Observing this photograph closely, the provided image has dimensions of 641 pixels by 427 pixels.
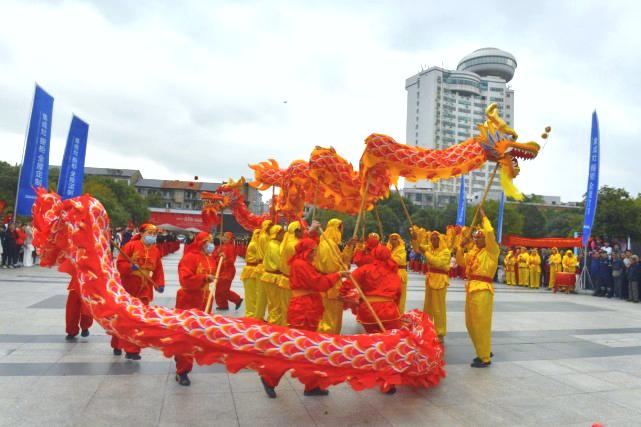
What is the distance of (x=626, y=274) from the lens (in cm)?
1302

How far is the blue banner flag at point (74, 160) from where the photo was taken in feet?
42.9

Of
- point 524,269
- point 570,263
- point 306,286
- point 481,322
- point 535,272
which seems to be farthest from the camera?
point 524,269

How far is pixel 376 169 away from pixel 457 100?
3857 inches

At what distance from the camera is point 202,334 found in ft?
11.0

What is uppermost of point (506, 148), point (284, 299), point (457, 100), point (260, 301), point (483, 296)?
point (457, 100)

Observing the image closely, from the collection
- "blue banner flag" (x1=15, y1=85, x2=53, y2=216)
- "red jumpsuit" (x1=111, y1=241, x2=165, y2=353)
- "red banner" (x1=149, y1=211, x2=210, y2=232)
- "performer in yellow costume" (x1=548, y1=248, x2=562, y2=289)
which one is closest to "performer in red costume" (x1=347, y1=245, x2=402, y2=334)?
"red jumpsuit" (x1=111, y1=241, x2=165, y2=353)

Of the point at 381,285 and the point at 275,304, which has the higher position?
the point at 381,285

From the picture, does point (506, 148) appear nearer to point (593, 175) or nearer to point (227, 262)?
point (227, 262)

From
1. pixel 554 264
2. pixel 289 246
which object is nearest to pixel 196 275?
pixel 289 246

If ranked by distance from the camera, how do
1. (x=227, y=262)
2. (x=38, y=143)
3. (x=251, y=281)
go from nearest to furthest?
(x=251, y=281), (x=227, y=262), (x=38, y=143)

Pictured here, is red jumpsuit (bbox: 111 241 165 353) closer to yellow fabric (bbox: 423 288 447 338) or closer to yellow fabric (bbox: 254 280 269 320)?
yellow fabric (bbox: 254 280 269 320)

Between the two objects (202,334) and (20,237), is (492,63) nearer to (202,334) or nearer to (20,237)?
(20,237)

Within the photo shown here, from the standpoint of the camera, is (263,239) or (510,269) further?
(510,269)

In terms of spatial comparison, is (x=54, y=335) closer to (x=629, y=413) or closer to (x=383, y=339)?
(x=383, y=339)
